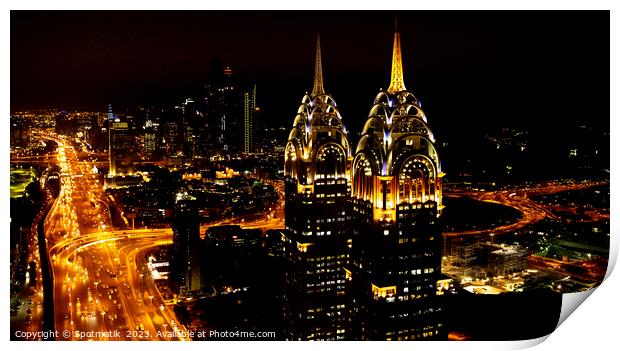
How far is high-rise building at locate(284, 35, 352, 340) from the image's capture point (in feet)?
13.9

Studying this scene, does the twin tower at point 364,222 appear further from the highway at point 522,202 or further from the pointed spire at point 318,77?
the highway at point 522,202

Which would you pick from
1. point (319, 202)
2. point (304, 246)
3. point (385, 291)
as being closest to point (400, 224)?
point (385, 291)

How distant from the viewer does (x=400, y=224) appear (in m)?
3.77

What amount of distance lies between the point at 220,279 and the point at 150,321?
0.82 metres

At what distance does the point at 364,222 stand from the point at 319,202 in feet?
1.49

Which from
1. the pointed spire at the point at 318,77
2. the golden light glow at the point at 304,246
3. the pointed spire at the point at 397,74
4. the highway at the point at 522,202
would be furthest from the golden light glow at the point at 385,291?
the pointed spire at the point at 318,77

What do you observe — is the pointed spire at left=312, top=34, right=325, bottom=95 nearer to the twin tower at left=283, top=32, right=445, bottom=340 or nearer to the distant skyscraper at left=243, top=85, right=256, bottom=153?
the twin tower at left=283, top=32, right=445, bottom=340

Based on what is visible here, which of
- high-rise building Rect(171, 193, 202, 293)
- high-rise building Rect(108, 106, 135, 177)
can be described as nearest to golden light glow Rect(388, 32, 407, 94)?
high-rise building Rect(171, 193, 202, 293)

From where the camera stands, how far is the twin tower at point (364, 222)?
3.75 meters

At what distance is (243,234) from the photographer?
4.64 meters

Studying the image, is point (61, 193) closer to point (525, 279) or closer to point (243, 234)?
point (243, 234)

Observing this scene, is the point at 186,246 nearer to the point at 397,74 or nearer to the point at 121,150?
the point at 121,150

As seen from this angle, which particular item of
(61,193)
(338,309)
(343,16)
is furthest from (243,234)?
(343,16)

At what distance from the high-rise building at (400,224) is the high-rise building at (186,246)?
134 centimetres
